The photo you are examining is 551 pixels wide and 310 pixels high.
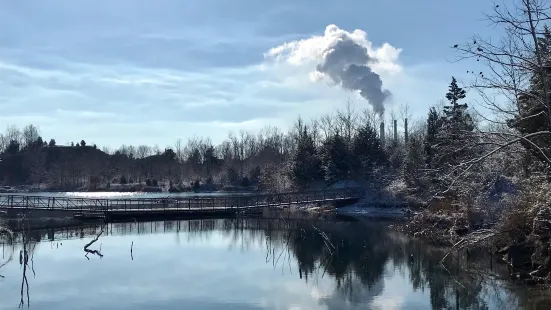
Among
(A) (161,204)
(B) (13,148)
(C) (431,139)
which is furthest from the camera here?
(B) (13,148)

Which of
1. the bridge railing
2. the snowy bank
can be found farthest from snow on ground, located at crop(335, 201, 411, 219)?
the bridge railing

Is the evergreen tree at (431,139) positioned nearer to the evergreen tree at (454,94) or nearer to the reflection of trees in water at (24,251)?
the evergreen tree at (454,94)

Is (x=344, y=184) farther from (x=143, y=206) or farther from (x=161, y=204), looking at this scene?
(x=143, y=206)

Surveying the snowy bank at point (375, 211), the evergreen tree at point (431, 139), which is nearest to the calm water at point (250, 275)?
the evergreen tree at point (431, 139)

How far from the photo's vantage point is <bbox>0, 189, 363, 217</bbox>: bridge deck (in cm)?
4662

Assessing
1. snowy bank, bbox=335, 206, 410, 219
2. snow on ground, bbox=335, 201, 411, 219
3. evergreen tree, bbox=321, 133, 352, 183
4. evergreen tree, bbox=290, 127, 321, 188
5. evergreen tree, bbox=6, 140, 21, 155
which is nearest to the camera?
snowy bank, bbox=335, 206, 410, 219

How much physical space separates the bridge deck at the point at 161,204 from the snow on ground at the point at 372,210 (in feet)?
5.11

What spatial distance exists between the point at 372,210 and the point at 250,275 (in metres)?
33.3

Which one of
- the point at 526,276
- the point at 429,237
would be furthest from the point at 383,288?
the point at 429,237

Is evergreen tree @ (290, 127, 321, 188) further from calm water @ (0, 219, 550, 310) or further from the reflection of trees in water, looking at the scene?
the reflection of trees in water

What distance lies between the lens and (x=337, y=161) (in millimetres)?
65812

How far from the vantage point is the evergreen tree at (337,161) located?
215 feet

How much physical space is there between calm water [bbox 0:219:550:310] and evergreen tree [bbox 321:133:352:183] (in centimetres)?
2764

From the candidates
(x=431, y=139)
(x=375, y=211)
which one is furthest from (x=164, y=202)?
(x=431, y=139)
